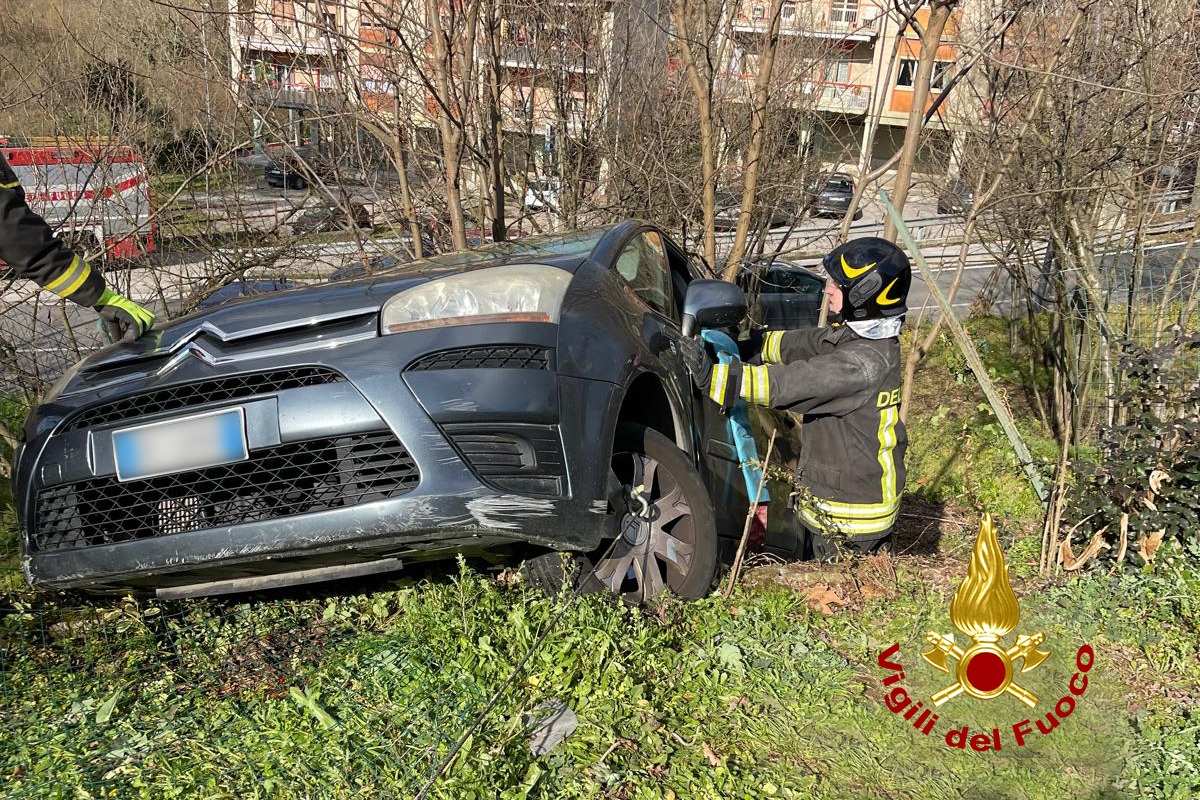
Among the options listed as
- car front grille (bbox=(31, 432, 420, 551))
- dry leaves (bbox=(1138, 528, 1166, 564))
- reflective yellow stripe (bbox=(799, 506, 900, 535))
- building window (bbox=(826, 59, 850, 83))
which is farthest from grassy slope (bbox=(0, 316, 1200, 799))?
building window (bbox=(826, 59, 850, 83))

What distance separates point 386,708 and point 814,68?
8.36 meters

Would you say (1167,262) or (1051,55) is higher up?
(1051,55)

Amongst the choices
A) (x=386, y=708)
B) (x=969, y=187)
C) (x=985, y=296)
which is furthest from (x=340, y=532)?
(x=985, y=296)

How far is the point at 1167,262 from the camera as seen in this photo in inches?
260

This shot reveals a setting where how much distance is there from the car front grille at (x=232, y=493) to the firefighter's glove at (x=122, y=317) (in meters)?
0.61

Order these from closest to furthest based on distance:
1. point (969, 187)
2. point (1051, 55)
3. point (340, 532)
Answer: point (340, 532) → point (1051, 55) → point (969, 187)

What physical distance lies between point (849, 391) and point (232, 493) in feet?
7.59

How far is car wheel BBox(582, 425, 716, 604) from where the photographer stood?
3.11m

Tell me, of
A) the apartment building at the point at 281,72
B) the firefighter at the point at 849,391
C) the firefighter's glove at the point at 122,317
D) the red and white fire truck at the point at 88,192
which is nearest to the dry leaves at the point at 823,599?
the firefighter at the point at 849,391

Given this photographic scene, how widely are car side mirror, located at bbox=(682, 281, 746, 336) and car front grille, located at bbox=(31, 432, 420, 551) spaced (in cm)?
160

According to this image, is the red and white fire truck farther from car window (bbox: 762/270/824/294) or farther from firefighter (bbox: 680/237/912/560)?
car window (bbox: 762/270/824/294)

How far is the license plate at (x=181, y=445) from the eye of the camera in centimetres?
255

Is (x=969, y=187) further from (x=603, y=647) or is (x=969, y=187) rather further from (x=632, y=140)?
(x=603, y=647)

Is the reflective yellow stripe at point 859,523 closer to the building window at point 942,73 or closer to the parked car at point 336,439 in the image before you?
the parked car at point 336,439
